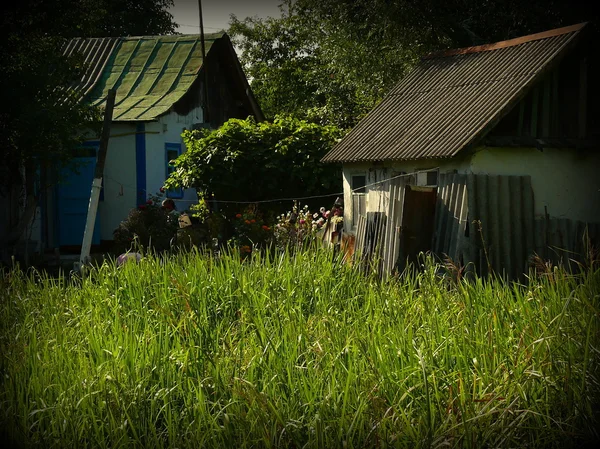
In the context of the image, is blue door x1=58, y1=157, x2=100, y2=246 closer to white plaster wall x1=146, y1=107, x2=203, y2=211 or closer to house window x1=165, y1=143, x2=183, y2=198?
white plaster wall x1=146, y1=107, x2=203, y2=211

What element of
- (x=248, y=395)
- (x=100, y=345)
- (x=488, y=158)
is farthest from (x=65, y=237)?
(x=248, y=395)

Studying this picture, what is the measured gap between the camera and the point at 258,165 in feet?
53.8

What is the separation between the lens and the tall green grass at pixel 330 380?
156 inches

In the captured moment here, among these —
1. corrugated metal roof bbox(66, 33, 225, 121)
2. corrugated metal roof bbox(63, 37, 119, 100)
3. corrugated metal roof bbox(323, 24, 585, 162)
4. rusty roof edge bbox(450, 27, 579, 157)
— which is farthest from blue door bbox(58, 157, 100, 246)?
rusty roof edge bbox(450, 27, 579, 157)

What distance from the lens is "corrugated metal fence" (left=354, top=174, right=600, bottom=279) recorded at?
951cm

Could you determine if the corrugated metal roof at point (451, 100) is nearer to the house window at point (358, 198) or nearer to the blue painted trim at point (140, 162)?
the house window at point (358, 198)

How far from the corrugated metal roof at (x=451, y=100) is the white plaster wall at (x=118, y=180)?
6044mm

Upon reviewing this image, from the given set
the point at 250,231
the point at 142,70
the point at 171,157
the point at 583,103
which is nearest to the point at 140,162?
the point at 171,157

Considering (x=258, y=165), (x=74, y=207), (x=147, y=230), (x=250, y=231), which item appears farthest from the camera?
(x=74, y=207)

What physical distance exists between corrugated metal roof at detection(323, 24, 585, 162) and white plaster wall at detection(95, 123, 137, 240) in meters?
6.04

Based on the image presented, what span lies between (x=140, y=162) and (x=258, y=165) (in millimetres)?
3197

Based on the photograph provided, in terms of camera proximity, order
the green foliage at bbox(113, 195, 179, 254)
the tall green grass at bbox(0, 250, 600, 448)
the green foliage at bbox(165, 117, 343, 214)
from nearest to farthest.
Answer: the tall green grass at bbox(0, 250, 600, 448) → the green foliage at bbox(113, 195, 179, 254) → the green foliage at bbox(165, 117, 343, 214)

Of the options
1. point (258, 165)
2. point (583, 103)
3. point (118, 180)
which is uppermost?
point (583, 103)

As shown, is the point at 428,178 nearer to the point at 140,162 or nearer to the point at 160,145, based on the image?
the point at 140,162
